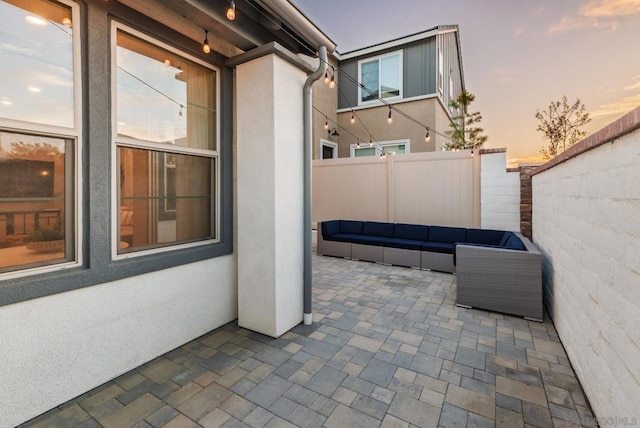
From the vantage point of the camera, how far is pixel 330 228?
714 centimetres

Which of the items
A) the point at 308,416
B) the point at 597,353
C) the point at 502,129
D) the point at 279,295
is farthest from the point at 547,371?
the point at 502,129

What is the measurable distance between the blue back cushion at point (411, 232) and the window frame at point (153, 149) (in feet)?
14.5

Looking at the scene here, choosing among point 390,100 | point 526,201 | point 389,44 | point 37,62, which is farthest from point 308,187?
point 389,44

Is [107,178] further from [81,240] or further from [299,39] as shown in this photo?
[299,39]

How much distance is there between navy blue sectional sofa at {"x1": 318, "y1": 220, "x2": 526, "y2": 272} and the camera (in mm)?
5484

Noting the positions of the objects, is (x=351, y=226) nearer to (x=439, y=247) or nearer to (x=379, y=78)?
(x=439, y=247)

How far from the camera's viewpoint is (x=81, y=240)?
2191 mm

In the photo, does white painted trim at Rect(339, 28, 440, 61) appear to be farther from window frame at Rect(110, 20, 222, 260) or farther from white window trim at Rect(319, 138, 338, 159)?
window frame at Rect(110, 20, 222, 260)

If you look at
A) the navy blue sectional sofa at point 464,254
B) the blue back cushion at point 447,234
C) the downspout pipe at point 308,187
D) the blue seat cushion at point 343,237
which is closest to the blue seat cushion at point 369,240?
the navy blue sectional sofa at point 464,254

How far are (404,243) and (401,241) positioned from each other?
167 millimetres

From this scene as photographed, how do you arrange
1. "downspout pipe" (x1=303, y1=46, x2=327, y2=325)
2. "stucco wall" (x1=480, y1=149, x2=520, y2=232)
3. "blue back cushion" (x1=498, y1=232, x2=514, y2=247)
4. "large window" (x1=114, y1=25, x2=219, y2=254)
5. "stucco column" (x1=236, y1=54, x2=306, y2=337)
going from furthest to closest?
"stucco wall" (x1=480, y1=149, x2=520, y2=232) → "blue back cushion" (x1=498, y1=232, x2=514, y2=247) → "downspout pipe" (x1=303, y1=46, x2=327, y2=325) → "stucco column" (x1=236, y1=54, x2=306, y2=337) → "large window" (x1=114, y1=25, x2=219, y2=254)

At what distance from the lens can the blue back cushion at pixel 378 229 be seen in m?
6.70

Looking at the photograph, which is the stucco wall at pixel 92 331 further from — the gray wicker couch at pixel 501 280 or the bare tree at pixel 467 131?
the bare tree at pixel 467 131

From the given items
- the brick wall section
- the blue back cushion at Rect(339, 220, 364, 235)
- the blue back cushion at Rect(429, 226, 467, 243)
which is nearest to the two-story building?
the blue back cushion at Rect(339, 220, 364, 235)
